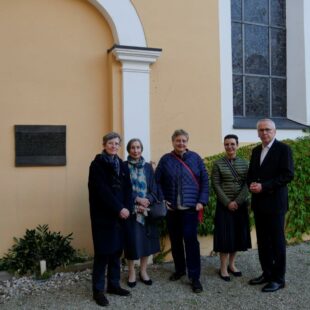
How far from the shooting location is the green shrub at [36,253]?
17.2 feet

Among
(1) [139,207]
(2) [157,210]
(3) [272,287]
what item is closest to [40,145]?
(1) [139,207]

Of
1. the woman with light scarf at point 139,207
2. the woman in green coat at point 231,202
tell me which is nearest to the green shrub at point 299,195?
the woman in green coat at point 231,202

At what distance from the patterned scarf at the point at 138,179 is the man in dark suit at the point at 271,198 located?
1.18m

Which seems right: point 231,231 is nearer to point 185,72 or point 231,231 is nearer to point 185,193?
point 185,193

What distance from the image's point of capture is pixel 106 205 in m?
4.20

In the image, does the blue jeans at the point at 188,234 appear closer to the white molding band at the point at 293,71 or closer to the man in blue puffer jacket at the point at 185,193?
the man in blue puffer jacket at the point at 185,193

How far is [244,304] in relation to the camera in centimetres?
432

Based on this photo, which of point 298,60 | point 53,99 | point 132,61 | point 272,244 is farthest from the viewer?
point 298,60

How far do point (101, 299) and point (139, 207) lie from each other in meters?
1.05

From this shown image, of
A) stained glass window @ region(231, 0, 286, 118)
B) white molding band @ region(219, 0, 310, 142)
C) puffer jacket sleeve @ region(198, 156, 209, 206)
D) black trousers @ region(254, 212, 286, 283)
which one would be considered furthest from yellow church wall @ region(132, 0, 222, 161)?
black trousers @ region(254, 212, 286, 283)

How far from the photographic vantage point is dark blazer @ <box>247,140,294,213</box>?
4.47 meters

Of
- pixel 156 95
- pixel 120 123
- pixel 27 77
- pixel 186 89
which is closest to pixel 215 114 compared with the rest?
pixel 186 89

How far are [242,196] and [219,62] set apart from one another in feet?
7.93

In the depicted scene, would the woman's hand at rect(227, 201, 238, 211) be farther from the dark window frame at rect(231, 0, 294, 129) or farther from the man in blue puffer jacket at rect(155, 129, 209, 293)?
the dark window frame at rect(231, 0, 294, 129)
